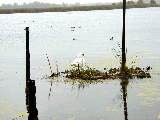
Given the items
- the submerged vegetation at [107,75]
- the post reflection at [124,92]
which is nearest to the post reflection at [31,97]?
the post reflection at [124,92]

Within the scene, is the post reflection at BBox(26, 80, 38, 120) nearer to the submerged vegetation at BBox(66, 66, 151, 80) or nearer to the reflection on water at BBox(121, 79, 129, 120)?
the reflection on water at BBox(121, 79, 129, 120)

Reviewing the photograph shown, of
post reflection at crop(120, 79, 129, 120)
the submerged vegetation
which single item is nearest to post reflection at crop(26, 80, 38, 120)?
post reflection at crop(120, 79, 129, 120)

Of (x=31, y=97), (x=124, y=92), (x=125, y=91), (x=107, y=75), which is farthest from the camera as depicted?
(x=107, y=75)

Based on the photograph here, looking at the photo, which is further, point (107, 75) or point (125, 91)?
point (107, 75)

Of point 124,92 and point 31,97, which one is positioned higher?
point 31,97

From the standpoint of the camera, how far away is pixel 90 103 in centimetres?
2514

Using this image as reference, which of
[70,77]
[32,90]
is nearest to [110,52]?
[70,77]

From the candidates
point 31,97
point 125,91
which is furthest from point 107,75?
point 31,97

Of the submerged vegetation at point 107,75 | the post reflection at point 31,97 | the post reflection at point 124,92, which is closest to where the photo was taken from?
the post reflection at point 31,97

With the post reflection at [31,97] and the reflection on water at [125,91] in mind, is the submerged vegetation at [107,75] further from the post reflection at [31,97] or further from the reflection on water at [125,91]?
the post reflection at [31,97]

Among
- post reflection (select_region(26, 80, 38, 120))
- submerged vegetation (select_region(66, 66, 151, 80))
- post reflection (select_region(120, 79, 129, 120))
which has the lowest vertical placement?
post reflection (select_region(120, 79, 129, 120))

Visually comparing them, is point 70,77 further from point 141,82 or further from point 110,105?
point 110,105

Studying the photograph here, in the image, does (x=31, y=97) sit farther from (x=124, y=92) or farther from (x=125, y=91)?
(x=125, y=91)

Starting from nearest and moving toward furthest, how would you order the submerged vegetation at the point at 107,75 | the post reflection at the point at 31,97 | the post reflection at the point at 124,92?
the post reflection at the point at 31,97 < the post reflection at the point at 124,92 < the submerged vegetation at the point at 107,75
